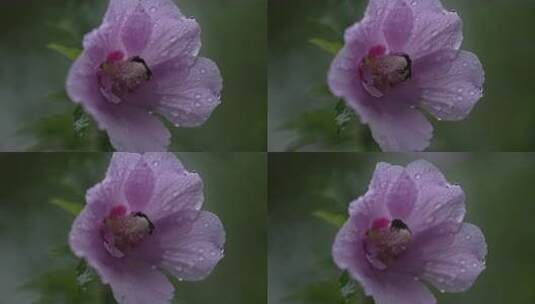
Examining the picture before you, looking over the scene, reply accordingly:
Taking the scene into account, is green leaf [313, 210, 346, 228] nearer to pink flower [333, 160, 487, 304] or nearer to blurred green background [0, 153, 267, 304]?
pink flower [333, 160, 487, 304]

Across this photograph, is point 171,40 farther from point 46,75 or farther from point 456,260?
point 456,260

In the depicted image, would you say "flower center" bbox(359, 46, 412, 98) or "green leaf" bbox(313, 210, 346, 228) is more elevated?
"flower center" bbox(359, 46, 412, 98)

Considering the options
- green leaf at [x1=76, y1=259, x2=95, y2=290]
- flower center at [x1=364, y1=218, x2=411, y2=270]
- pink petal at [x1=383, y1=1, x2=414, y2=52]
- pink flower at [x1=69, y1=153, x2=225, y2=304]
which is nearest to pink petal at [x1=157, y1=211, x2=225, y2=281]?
pink flower at [x1=69, y1=153, x2=225, y2=304]

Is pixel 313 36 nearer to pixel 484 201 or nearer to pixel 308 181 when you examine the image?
pixel 308 181

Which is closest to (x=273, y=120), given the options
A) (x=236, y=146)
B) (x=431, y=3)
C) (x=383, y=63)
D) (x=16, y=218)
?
(x=236, y=146)

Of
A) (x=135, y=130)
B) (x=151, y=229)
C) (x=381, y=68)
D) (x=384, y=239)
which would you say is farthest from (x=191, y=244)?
(x=381, y=68)

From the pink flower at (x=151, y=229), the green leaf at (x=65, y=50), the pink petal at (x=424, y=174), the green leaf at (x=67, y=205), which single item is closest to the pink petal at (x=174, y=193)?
the pink flower at (x=151, y=229)

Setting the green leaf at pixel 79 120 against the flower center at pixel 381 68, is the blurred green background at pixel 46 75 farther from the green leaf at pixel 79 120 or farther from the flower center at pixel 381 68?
the flower center at pixel 381 68
